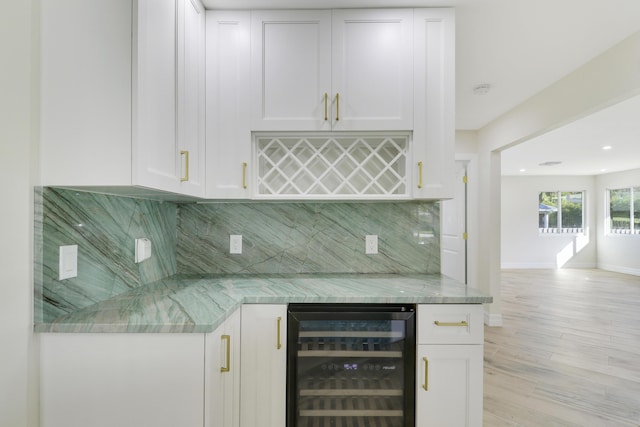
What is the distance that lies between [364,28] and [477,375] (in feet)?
6.17

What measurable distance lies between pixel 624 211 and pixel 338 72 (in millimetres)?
9419

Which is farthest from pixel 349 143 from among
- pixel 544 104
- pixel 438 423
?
pixel 544 104

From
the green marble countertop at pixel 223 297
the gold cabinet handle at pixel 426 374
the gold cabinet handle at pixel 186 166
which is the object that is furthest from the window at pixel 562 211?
the gold cabinet handle at pixel 186 166

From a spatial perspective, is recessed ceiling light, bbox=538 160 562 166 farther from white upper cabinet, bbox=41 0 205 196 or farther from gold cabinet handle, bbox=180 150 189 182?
white upper cabinet, bbox=41 0 205 196

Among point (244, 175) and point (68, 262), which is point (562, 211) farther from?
point (68, 262)

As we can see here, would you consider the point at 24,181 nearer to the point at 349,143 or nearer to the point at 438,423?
the point at 349,143

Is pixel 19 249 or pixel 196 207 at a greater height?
pixel 196 207

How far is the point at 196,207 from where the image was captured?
2.03 m

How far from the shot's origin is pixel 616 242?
756cm

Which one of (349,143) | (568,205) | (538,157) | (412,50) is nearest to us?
(412,50)

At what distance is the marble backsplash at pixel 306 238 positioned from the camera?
2.02m

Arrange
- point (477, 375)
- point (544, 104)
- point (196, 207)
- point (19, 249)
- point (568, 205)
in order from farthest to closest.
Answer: point (568, 205) → point (544, 104) → point (196, 207) → point (477, 375) → point (19, 249)

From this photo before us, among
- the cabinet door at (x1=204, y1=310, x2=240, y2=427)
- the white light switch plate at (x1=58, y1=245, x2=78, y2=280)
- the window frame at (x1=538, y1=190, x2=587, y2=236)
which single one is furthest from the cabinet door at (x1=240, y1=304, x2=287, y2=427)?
the window frame at (x1=538, y1=190, x2=587, y2=236)

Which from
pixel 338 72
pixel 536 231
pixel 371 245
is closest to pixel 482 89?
pixel 338 72
